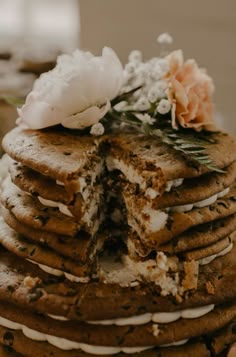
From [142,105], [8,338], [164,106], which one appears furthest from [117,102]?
[8,338]

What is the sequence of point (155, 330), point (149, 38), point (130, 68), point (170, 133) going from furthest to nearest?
point (149, 38), point (130, 68), point (170, 133), point (155, 330)

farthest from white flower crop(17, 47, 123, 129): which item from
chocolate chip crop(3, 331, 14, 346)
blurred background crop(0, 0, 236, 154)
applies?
blurred background crop(0, 0, 236, 154)

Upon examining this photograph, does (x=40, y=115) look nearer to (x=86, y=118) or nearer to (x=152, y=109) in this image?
(x=86, y=118)

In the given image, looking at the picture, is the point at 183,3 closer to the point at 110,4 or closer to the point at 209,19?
the point at 209,19

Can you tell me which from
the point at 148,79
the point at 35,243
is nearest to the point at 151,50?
the point at 148,79

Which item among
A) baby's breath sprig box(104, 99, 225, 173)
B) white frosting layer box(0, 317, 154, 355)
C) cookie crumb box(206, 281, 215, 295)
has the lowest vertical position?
white frosting layer box(0, 317, 154, 355)

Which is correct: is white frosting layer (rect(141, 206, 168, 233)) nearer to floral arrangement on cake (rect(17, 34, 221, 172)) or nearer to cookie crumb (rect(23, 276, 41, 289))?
floral arrangement on cake (rect(17, 34, 221, 172))
